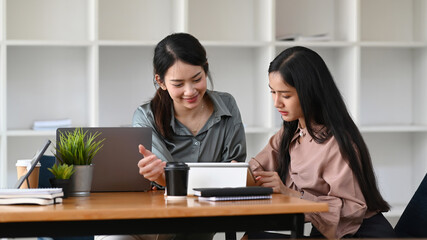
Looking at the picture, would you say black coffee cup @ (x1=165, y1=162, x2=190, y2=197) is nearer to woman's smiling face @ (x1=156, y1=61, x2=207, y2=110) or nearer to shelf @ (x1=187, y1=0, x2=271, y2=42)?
woman's smiling face @ (x1=156, y1=61, x2=207, y2=110)

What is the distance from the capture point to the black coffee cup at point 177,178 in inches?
86.4

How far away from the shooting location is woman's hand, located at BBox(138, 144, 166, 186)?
7.66 feet

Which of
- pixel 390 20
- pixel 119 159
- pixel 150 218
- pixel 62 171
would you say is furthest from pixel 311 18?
pixel 150 218

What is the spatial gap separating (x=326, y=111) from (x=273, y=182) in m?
0.36

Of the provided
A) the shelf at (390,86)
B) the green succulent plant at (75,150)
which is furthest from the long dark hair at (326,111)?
the shelf at (390,86)

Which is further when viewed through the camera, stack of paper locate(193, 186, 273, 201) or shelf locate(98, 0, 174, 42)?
shelf locate(98, 0, 174, 42)

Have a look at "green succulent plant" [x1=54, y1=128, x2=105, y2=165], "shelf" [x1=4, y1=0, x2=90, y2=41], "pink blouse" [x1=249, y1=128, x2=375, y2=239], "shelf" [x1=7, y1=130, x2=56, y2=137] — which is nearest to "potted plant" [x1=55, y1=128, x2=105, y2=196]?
"green succulent plant" [x1=54, y1=128, x2=105, y2=165]

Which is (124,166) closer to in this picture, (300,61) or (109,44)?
(300,61)

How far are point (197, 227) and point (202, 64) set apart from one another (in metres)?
1.04

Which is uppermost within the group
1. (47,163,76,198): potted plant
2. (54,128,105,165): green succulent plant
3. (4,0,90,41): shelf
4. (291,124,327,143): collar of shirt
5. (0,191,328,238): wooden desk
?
(4,0,90,41): shelf

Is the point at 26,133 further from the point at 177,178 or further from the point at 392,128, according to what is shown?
the point at 392,128

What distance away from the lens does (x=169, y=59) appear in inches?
112

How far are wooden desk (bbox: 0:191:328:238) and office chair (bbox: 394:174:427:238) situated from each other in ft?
2.87

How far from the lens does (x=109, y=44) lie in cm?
408
